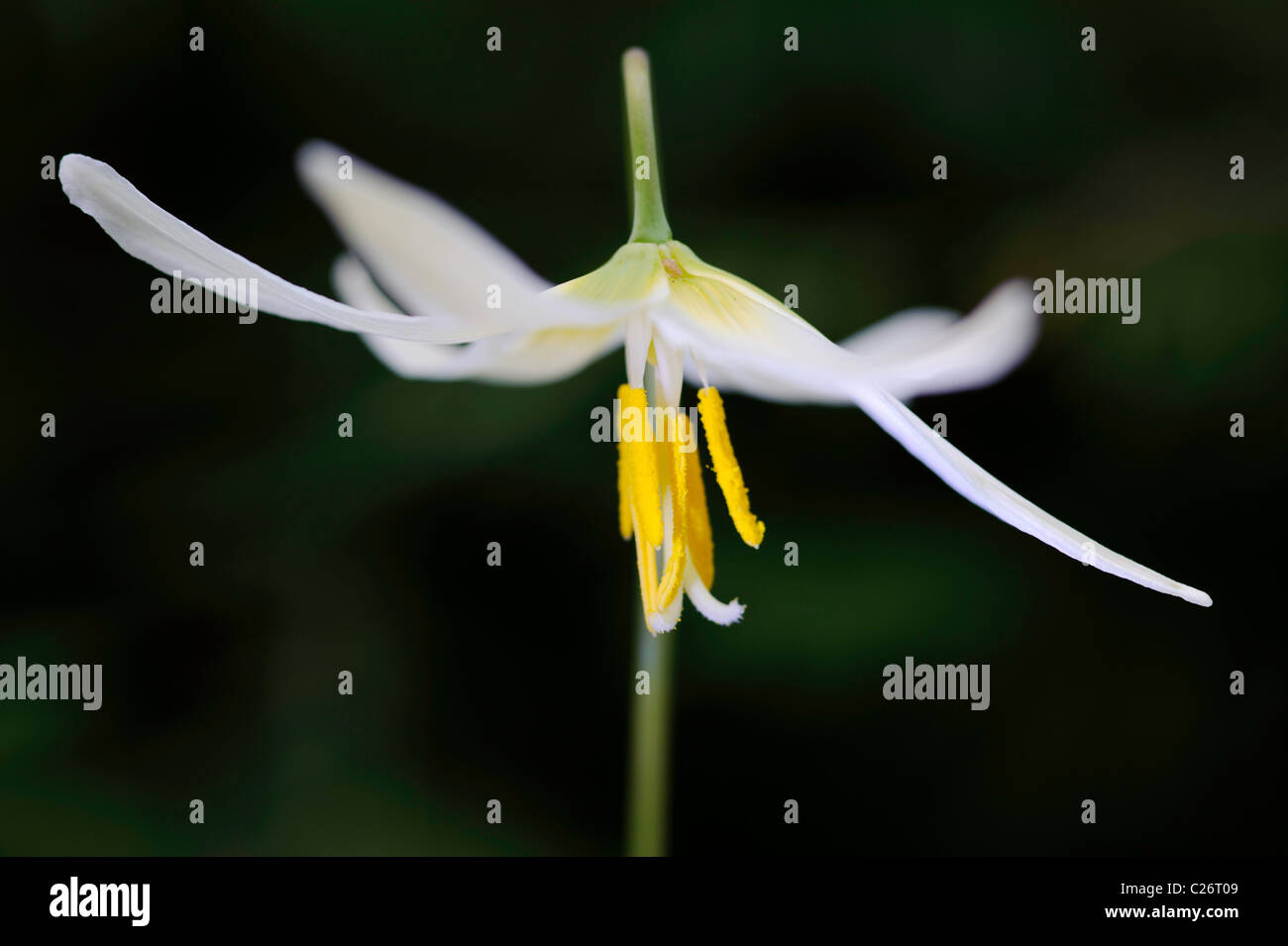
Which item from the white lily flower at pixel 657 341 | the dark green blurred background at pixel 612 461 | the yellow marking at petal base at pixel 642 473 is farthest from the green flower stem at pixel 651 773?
the yellow marking at petal base at pixel 642 473

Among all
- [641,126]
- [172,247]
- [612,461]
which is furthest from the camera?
[612,461]

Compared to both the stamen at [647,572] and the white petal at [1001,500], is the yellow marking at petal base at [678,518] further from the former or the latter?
the white petal at [1001,500]

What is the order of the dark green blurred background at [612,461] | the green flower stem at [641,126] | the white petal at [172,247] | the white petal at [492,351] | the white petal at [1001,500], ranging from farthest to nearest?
the dark green blurred background at [612,461] < the white petal at [492,351] < the green flower stem at [641,126] < the white petal at [1001,500] < the white petal at [172,247]

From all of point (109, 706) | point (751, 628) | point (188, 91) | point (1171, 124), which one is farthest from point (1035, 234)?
point (109, 706)

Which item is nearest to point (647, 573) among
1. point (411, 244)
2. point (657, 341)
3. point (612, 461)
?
point (657, 341)

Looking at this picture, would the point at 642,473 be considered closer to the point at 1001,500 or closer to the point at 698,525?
the point at 698,525

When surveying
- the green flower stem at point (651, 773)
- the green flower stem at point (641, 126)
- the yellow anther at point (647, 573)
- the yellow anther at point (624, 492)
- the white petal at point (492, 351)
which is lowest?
the green flower stem at point (651, 773)

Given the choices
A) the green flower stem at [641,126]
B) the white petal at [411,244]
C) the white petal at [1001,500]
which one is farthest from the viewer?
the white petal at [411,244]
